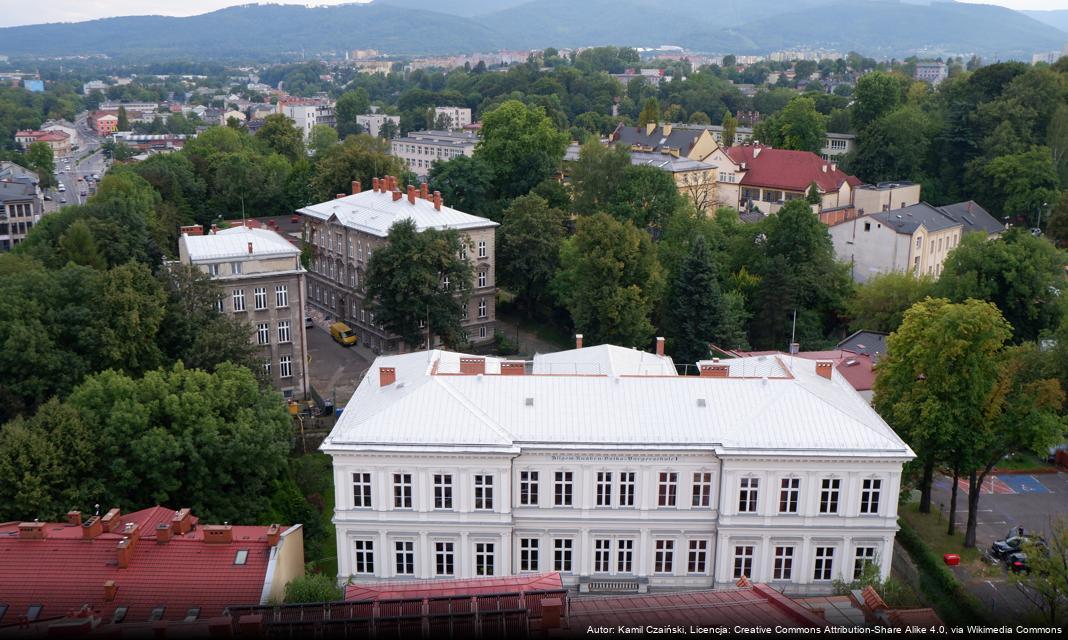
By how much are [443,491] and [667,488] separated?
7624 millimetres

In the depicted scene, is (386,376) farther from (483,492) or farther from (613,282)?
(613,282)

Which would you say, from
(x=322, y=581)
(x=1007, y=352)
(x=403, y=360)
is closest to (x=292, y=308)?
(x=403, y=360)

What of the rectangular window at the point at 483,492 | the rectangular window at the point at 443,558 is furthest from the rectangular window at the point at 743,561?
the rectangular window at the point at 443,558

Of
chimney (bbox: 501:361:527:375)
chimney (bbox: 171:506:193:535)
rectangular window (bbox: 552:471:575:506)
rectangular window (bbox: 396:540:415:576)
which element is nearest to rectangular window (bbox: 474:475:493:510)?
rectangular window (bbox: 552:471:575:506)

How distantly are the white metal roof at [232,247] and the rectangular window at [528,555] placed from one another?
2493cm

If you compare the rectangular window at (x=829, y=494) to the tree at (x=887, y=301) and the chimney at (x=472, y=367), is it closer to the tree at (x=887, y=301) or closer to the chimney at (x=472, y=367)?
the chimney at (x=472, y=367)

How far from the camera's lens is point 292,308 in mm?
51312

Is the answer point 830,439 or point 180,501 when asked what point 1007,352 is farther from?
point 180,501

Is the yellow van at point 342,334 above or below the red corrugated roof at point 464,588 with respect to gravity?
below

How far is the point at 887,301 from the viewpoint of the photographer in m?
57.5

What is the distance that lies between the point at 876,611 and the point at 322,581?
15445 mm

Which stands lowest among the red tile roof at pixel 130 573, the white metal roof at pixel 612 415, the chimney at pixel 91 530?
the red tile roof at pixel 130 573

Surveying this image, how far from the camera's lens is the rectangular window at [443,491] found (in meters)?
31.2

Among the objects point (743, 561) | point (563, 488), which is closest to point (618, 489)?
point (563, 488)
